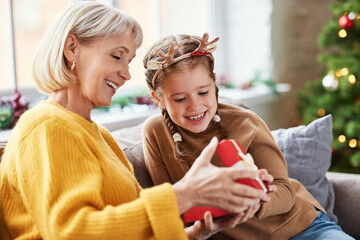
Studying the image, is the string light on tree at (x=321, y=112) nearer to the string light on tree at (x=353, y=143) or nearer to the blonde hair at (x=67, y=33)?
the string light on tree at (x=353, y=143)

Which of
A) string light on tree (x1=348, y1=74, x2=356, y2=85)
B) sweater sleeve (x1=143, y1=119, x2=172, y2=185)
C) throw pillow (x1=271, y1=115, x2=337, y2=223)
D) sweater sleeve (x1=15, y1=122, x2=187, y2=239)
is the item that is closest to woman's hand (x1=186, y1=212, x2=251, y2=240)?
sweater sleeve (x1=15, y1=122, x2=187, y2=239)

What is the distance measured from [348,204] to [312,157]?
0.29 m

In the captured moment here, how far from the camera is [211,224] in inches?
47.5

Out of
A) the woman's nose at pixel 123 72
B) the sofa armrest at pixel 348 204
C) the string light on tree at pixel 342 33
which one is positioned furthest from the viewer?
the string light on tree at pixel 342 33

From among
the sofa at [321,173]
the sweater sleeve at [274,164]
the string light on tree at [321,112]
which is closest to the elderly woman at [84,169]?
the sweater sleeve at [274,164]

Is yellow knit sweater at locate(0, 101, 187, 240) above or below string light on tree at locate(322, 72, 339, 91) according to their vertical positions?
above

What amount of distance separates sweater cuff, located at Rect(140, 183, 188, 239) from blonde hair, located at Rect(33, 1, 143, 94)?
18.8 inches

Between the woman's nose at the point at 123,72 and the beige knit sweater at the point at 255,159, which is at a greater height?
the woman's nose at the point at 123,72

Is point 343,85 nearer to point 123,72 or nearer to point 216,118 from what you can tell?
point 216,118

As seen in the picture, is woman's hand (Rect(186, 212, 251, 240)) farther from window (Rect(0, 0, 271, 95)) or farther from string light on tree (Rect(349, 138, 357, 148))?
string light on tree (Rect(349, 138, 357, 148))

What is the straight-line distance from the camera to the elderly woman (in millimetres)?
975

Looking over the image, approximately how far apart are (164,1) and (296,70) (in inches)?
66.7

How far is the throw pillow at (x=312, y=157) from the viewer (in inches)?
78.2

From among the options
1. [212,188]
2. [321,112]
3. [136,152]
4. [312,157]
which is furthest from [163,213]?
[321,112]
